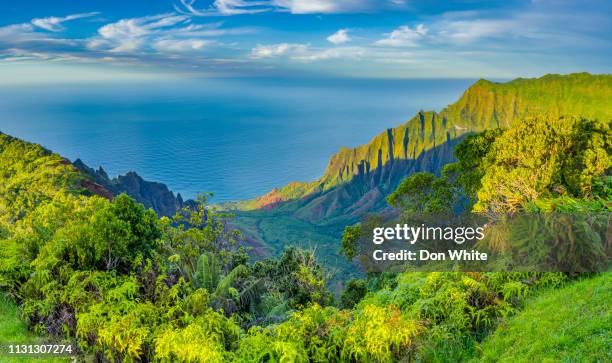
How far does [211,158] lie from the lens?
194m

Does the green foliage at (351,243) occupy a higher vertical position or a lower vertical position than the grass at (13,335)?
lower

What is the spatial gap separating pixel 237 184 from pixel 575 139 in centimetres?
14679

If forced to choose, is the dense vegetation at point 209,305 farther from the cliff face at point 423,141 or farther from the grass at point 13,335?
the cliff face at point 423,141

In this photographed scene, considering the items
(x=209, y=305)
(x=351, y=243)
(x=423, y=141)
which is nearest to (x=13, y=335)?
(x=209, y=305)

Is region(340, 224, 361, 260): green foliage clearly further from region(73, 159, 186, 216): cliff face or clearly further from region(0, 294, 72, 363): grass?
region(73, 159, 186, 216): cliff face

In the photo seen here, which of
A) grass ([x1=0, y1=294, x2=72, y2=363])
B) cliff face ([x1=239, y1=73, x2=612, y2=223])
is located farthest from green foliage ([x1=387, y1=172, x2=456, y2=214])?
cliff face ([x1=239, y1=73, x2=612, y2=223])

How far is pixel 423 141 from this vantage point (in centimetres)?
14838

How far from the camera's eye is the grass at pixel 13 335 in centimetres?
569

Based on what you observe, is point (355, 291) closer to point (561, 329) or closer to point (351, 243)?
point (351, 243)

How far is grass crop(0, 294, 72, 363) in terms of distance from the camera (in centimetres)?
569

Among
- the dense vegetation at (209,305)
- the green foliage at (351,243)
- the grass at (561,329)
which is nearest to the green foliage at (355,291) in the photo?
the green foliage at (351,243)

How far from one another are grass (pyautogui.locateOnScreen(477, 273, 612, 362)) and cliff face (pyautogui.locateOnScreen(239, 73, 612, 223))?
11228cm

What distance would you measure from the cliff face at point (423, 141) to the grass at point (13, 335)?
11105 centimetres

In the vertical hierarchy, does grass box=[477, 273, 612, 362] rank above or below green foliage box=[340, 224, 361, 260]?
above
